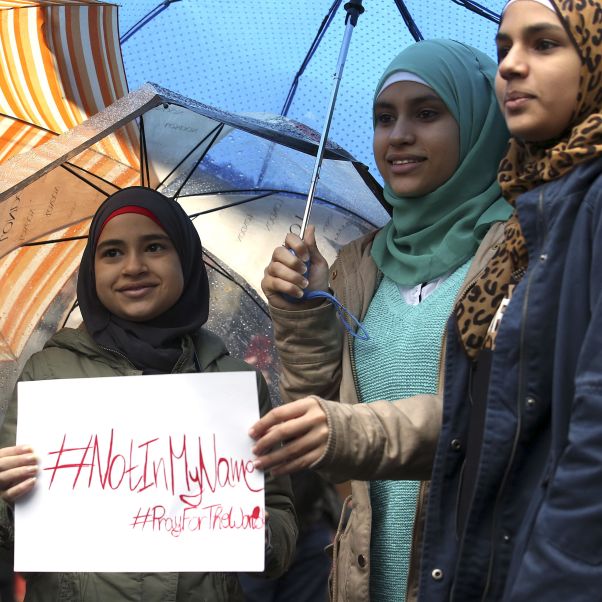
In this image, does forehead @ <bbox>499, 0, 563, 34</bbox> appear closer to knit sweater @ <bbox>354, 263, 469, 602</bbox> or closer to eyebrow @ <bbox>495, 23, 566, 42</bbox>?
eyebrow @ <bbox>495, 23, 566, 42</bbox>

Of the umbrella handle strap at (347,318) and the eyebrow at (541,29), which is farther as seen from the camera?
the umbrella handle strap at (347,318)

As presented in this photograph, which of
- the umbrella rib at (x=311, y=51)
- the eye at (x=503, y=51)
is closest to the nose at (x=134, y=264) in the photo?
the umbrella rib at (x=311, y=51)

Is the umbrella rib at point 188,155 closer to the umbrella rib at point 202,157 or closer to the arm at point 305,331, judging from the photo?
the umbrella rib at point 202,157

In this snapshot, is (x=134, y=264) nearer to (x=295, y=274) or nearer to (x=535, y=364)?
(x=295, y=274)

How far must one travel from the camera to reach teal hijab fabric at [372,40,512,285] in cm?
318

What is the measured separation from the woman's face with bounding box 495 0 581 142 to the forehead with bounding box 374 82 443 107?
99 centimetres

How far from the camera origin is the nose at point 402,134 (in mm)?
3236

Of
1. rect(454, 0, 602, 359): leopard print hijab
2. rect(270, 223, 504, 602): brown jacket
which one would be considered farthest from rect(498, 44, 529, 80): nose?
rect(270, 223, 504, 602): brown jacket

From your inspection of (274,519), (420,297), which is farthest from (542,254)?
(274,519)

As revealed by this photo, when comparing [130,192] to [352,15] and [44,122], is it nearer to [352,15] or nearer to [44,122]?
[44,122]

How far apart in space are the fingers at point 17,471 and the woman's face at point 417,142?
1372mm

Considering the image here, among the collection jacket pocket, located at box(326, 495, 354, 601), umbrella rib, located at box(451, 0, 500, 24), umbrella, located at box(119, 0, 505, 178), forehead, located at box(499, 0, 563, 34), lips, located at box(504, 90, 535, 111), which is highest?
umbrella rib, located at box(451, 0, 500, 24)

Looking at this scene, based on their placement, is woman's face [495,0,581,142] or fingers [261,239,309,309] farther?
fingers [261,239,309,309]

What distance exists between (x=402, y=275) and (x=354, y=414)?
88cm
